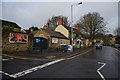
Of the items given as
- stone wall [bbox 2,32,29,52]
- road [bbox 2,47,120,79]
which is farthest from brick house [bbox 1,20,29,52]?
road [bbox 2,47,120,79]

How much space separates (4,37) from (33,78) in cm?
990

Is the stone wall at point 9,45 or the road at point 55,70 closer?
the road at point 55,70

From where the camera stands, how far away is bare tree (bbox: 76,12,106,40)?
3997cm

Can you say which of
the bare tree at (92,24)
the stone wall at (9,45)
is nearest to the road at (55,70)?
the stone wall at (9,45)

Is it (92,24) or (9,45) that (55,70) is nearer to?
(9,45)

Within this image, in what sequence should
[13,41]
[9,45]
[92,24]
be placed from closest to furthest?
1. [9,45]
2. [13,41]
3. [92,24]

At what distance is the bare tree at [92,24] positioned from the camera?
39966 mm

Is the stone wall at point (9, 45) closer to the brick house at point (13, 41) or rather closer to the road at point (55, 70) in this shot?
the brick house at point (13, 41)

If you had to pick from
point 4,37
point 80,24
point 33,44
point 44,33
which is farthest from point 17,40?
point 80,24

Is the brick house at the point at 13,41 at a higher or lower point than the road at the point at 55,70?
higher

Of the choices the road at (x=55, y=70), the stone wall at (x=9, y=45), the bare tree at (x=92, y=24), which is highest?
the bare tree at (x=92, y=24)

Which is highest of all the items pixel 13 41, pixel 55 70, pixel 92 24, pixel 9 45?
pixel 92 24

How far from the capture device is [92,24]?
4041 centimetres

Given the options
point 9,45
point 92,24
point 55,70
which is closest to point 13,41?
point 9,45
